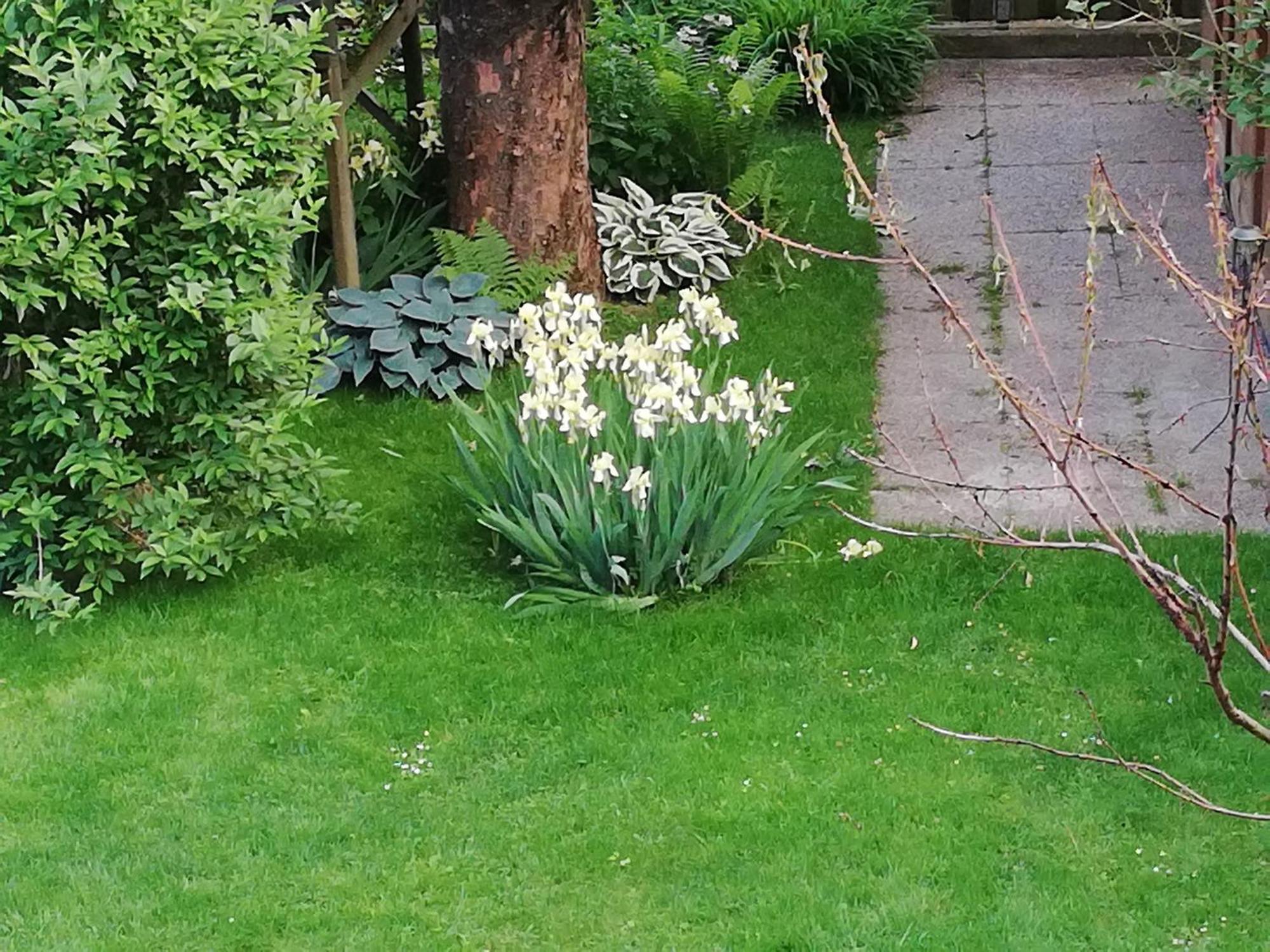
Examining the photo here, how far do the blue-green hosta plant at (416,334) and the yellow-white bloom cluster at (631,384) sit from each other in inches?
58.0

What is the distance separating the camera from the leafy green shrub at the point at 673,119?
313 inches

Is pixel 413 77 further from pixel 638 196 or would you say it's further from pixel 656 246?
pixel 656 246

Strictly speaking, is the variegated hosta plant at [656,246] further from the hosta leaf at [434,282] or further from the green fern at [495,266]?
the hosta leaf at [434,282]

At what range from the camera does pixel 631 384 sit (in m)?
5.09

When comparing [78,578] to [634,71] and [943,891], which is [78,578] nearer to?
[943,891]

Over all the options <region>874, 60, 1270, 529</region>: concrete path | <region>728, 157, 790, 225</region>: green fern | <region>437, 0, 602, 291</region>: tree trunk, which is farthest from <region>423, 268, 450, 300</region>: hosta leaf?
<region>874, 60, 1270, 529</region>: concrete path

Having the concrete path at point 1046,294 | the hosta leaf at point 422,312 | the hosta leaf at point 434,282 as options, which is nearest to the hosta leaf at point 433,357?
the hosta leaf at point 422,312

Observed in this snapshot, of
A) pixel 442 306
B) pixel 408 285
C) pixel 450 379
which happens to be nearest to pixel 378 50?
pixel 408 285

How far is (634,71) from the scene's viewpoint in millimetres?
8438

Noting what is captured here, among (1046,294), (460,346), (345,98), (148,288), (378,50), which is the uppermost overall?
(378,50)

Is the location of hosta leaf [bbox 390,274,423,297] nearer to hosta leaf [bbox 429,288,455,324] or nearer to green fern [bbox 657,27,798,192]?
hosta leaf [bbox 429,288,455,324]

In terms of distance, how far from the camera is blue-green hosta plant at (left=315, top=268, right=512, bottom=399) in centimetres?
650

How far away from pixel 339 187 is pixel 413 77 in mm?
1223

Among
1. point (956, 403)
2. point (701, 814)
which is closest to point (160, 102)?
point (701, 814)
